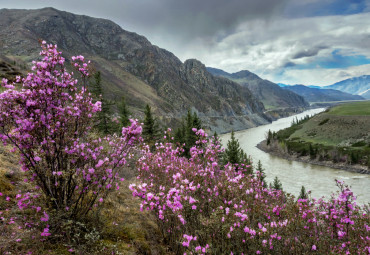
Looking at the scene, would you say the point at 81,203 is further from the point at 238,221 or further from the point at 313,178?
the point at 313,178

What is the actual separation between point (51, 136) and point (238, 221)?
4.30 metres

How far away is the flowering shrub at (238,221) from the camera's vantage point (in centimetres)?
439

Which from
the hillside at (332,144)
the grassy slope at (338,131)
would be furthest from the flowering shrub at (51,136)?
the grassy slope at (338,131)

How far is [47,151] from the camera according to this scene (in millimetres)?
4176

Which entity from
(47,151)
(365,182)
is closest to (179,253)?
(47,151)

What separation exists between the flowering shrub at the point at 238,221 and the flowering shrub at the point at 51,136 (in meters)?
1.15

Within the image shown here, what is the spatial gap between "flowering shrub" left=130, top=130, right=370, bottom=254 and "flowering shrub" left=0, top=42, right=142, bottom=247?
1.15 metres

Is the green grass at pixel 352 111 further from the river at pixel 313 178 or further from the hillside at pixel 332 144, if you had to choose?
the river at pixel 313 178

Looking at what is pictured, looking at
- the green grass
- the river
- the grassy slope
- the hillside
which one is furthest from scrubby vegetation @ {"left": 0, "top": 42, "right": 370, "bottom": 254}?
the green grass

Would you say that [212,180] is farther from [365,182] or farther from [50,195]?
[365,182]

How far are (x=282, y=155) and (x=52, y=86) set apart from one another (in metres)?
83.0

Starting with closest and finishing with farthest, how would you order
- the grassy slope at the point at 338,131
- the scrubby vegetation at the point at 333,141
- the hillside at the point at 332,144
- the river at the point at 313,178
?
the river at the point at 313,178, the hillside at the point at 332,144, the scrubby vegetation at the point at 333,141, the grassy slope at the point at 338,131

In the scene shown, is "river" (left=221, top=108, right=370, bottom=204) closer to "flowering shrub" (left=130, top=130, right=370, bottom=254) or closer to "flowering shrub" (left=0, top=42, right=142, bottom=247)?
"flowering shrub" (left=130, top=130, right=370, bottom=254)

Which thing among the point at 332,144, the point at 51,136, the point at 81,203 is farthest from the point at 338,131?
the point at 51,136
